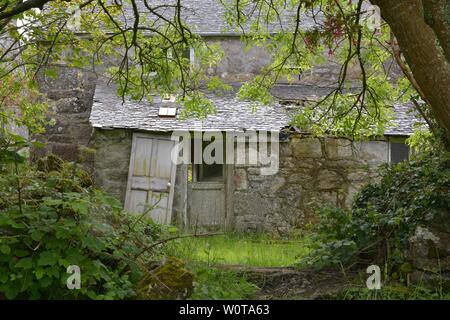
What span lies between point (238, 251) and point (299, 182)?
11.9 ft

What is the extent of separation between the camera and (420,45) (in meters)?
4.20

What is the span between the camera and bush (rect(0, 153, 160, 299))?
3992 millimetres

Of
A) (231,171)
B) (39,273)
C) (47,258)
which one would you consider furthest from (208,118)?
(39,273)

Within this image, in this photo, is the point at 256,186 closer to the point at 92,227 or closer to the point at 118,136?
the point at 118,136

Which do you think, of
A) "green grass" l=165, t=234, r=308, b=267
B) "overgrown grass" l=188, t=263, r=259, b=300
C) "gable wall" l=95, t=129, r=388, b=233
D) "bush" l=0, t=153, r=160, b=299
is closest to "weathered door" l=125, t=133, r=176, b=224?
"gable wall" l=95, t=129, r=388, b=233

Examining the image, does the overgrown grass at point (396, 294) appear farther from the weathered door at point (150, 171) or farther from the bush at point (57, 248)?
the weathered door at point (150, 171)

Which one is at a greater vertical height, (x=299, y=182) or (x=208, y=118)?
(x=208, y=118)

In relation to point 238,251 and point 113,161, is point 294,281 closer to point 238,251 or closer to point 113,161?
point 238,251

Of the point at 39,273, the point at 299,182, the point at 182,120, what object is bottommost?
the point at 39,273

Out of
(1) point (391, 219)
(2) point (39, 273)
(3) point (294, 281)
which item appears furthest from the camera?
(3) point (294, 281)

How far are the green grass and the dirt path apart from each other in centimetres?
33

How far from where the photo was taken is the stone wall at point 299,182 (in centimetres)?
1150

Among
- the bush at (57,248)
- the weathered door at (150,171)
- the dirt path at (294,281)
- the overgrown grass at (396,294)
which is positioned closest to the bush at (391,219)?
the dirt path at (294,281)

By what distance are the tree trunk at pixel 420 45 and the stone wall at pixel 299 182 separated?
7.25 meters
